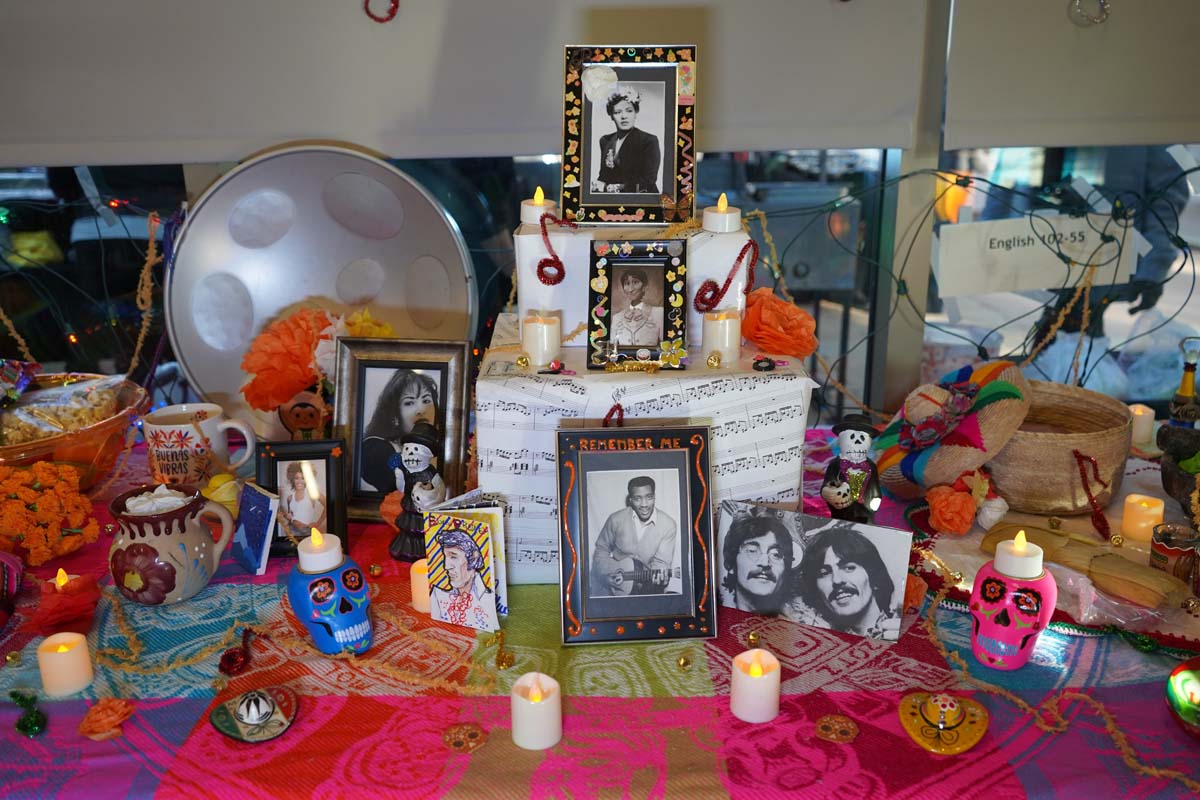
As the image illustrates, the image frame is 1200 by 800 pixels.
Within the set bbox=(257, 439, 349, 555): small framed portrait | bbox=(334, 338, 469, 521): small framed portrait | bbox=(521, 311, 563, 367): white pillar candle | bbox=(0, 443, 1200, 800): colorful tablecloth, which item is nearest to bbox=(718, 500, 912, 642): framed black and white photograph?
bbox=(0, 443, 1200, 800): colorful tablecloth

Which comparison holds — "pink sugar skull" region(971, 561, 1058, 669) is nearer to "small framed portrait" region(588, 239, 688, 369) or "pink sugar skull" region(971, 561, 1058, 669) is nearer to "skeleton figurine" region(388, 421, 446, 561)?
"small framed portrait" region(588, 239, 688, 369)

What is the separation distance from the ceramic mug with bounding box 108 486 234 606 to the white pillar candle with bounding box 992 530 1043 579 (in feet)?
3.13

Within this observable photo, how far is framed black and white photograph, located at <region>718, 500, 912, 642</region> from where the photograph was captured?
3.88 feet

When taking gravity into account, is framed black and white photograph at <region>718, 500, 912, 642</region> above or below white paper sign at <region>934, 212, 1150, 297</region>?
below

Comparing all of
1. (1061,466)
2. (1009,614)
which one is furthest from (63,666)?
(1061,466)

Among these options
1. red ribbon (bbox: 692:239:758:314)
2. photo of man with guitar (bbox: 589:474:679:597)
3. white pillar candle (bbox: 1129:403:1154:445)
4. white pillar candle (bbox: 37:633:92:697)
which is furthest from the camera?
white pillar candle (bbox: 1129:403:1154:445)

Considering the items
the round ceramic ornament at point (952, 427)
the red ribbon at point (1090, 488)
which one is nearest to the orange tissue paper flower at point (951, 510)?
the round ceramic ornament at point (952, 427)

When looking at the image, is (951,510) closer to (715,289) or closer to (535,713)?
(715,289)

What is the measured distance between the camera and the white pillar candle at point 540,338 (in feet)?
4.19

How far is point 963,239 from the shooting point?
189 centimetres

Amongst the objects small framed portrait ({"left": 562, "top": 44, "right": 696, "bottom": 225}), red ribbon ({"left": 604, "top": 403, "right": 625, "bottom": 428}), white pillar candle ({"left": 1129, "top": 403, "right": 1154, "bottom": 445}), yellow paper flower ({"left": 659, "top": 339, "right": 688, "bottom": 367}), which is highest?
small framed portrait ({"left": 562, "top": 44, "right": 696, "bottom": 225})

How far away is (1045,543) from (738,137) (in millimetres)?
874

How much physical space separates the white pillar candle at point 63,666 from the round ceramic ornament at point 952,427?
1069 mm

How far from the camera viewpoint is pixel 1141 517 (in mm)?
1384
